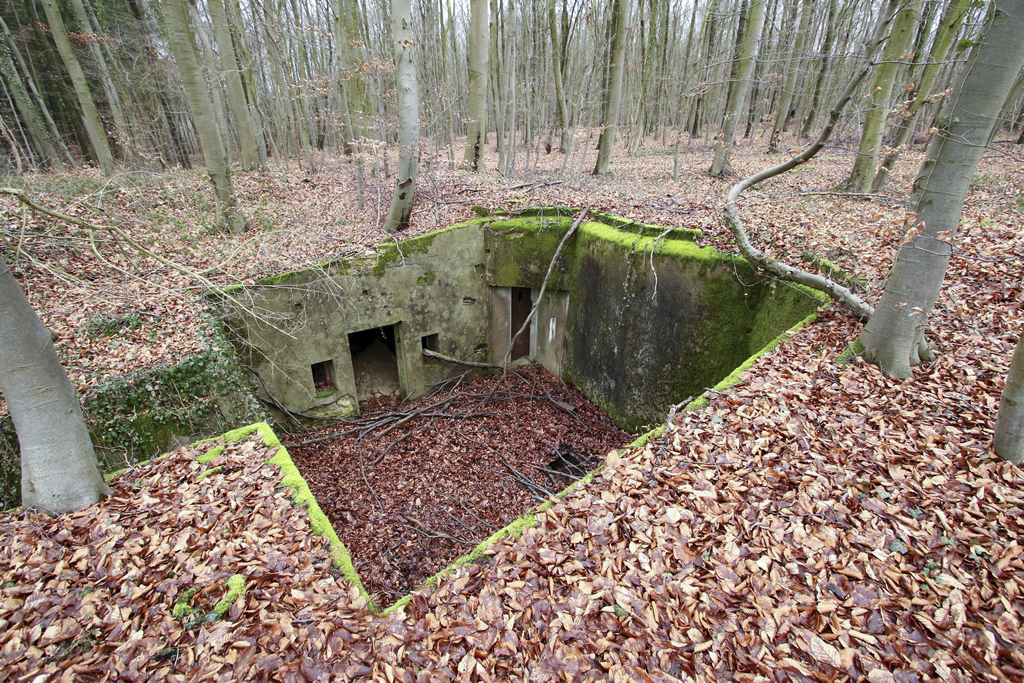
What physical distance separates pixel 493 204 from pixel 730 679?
889 centimetres

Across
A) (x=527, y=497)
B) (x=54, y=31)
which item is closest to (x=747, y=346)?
(x=527, y=497)

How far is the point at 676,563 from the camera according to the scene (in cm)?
280

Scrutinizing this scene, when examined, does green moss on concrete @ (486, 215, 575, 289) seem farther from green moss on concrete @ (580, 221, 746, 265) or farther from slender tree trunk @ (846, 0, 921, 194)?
slender tree trunk @ (846, 0, 921, 194)

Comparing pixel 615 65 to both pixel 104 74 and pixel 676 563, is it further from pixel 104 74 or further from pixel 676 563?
pixel 104 74

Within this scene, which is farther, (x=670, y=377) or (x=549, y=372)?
(x=549, y=372)

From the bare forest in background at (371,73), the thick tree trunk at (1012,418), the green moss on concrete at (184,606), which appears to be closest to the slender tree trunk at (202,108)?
the bare forest in background at (371,73)

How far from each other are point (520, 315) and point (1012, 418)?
7.86m

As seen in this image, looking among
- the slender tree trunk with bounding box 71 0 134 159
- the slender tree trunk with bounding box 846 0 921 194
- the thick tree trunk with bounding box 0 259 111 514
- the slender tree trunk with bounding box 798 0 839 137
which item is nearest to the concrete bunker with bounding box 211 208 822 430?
the thick tree trunk with bounding box 0 259 111 514

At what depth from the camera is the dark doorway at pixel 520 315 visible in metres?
9.87

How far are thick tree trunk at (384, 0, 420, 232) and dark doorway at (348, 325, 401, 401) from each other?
236 cm

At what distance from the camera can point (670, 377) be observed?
6750 millimetres

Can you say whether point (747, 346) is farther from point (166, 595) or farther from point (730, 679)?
point (166, 595)

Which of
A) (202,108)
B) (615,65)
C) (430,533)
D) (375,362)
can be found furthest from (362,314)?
(615,65)

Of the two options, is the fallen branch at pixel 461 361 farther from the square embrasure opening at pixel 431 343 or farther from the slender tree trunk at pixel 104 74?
the slender tree trunk at pixel 104 74
